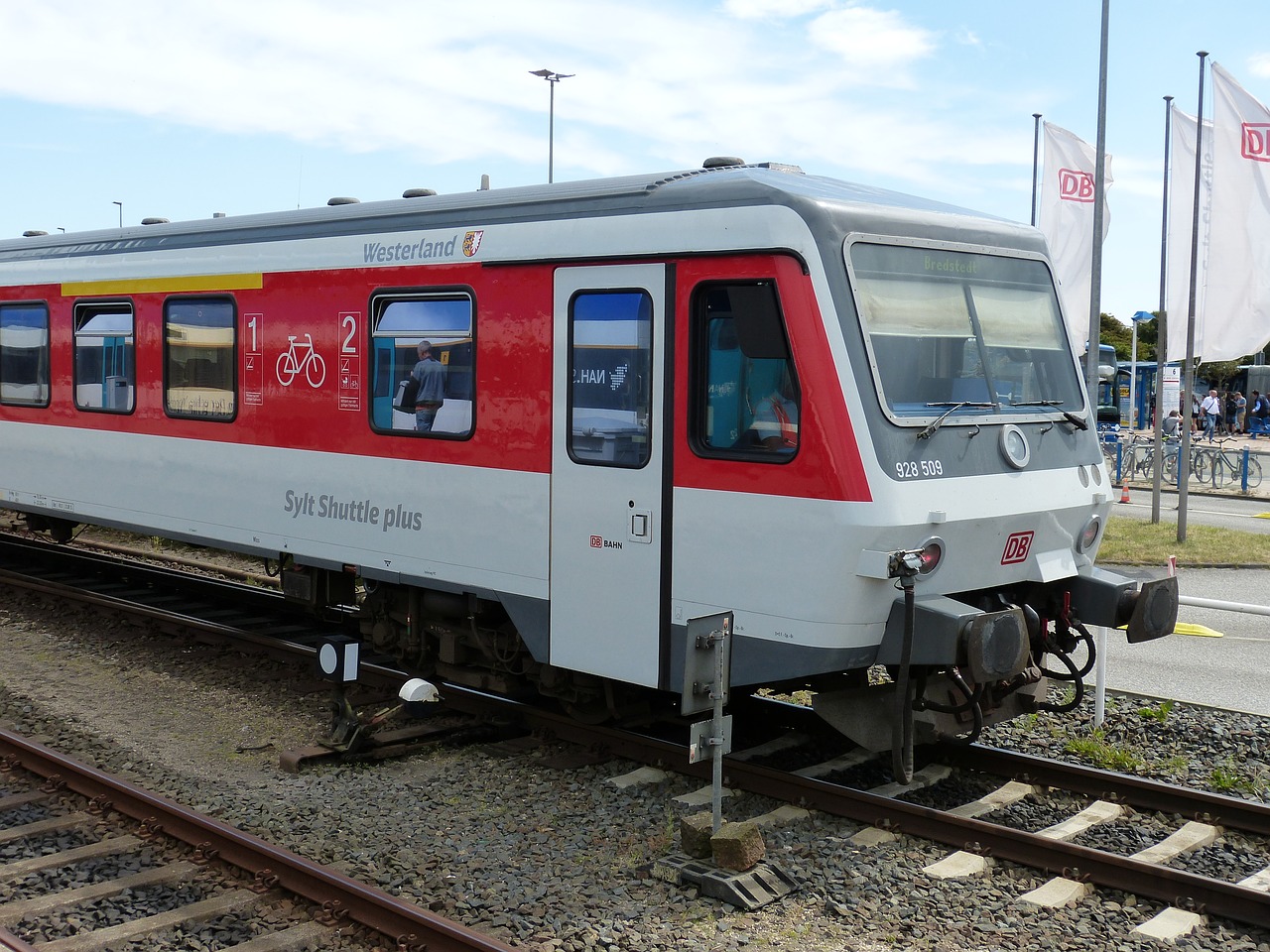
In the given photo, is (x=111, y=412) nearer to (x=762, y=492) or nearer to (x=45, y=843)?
(x=45, y=843)

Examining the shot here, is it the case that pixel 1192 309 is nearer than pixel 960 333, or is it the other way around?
pixel 960 333

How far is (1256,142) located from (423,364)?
11.9 m

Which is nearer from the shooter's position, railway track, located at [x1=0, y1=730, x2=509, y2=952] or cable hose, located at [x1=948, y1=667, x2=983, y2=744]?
railway track, located at [x1=0, y1=730, x2=509, y2=952]

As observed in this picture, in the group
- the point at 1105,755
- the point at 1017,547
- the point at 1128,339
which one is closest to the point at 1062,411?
the point at 1017,547

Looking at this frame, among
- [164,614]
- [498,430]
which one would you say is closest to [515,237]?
[498,430]

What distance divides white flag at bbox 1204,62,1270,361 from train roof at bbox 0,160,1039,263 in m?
9.43

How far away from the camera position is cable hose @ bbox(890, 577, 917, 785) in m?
6.14

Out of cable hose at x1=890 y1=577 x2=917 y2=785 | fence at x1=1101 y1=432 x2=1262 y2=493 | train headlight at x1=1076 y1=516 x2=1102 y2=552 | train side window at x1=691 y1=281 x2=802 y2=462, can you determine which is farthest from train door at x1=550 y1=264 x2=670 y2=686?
fence at x1=1101 y1=432 x2=1262 y2=493

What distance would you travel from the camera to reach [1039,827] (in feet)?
21.5

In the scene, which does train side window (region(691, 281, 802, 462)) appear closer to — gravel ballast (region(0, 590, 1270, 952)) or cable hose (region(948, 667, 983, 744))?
cable hose (region(948, 667, 983, 744))

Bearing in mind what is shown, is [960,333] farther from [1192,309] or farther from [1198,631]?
[1192,309]

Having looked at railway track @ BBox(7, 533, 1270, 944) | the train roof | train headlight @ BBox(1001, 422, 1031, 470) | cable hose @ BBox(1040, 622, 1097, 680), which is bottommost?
railway track @ BBox(7, 533, 1270, 944)

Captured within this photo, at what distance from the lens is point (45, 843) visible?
6305 millimetres

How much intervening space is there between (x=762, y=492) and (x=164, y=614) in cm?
666
